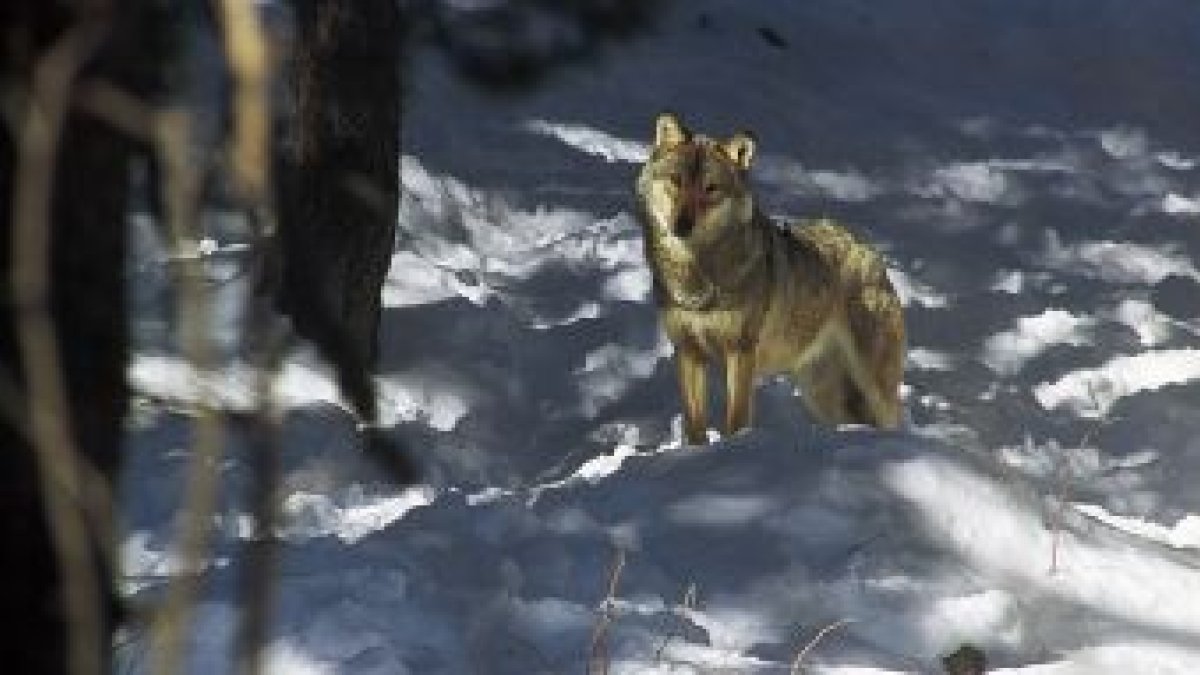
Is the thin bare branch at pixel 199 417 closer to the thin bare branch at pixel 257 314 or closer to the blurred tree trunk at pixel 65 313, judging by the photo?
the thin bare branch at pixel 257 314

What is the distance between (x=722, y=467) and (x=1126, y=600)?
1.30 m

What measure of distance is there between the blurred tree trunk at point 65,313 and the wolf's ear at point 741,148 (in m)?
6.45

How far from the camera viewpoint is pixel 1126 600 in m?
5.98

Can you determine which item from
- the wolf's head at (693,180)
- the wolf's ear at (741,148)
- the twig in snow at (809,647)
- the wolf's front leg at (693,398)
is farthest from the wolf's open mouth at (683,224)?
the twig in snow at (809,647)

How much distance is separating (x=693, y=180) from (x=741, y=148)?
0.21 metres

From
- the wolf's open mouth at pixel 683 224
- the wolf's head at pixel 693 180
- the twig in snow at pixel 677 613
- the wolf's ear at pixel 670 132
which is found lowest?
the twig in snow at pixel 677 613

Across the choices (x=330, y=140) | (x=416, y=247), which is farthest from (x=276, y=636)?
(x=416, y=247)

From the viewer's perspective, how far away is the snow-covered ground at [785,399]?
18.0 feet

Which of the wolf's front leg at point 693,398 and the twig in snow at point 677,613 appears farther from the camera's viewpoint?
the wolf's front leg at point 693,398

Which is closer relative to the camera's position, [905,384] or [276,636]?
[276,636]

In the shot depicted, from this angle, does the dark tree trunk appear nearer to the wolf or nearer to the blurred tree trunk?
the wolf

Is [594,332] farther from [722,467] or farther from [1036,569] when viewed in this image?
[1036,569]

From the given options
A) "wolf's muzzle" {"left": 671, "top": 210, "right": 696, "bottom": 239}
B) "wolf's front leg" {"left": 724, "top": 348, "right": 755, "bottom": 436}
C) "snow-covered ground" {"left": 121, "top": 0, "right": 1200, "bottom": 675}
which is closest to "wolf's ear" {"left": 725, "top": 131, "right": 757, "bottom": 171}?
"wolf's muzzle" {"left": 671, "top": 210, "right": 696, "bottom": 239}

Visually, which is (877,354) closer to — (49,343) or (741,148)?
(741,148)
